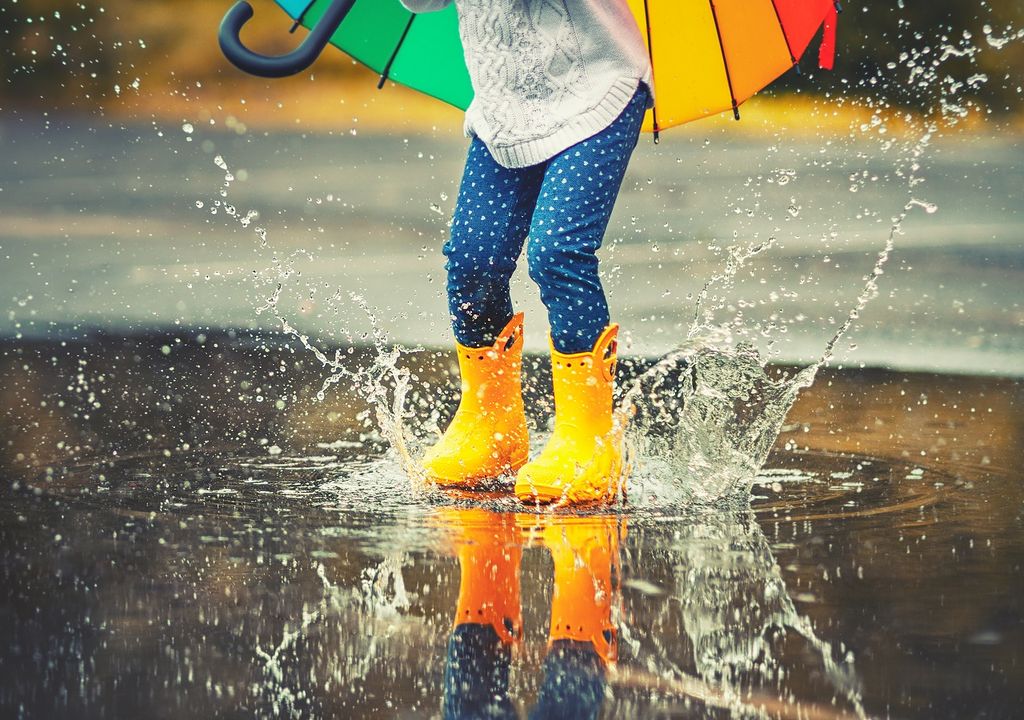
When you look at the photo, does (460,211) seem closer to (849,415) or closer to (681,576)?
(681,576)

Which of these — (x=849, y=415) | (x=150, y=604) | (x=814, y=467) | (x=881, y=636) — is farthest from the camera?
(x=849, y=415)

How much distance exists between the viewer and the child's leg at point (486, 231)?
2.91 meters

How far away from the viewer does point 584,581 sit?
229cm

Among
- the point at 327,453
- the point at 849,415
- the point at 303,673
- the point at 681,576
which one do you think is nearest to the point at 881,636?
the point at 681,576

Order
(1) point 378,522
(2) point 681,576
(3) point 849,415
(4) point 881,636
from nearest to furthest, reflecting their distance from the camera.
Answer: (4) point 881,636
(2) point 681,576
(1) point 378,522
(3) point 849,415

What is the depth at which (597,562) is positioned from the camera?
7.88 feet

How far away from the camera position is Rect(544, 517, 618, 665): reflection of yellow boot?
79.3 inches

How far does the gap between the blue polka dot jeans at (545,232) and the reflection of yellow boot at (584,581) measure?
38 cm

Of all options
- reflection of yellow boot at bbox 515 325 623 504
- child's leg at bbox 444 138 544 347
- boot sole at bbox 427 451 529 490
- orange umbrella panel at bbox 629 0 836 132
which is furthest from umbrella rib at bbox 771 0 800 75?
boot sole at bbox 427 451 529 490

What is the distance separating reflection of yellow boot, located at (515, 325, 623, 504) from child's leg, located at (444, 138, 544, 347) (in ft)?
0.61

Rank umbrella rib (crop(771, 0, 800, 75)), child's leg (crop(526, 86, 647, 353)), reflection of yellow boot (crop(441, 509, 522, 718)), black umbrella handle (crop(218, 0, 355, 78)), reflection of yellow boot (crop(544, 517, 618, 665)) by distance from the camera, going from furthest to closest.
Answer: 1. umbrella rib (crop(771, 0, 800, 75))
2. child's leg (crop(526, 86, 647, 353))
3. black umbrella handle (crop(218, 0, 355, 78))
4. reflection of yellow boot (crop(544, 517, 618, 665))
5. reflection of yellow boot (crop(441, 509, 522, 718))

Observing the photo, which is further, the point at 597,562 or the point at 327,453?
the point at 327,453

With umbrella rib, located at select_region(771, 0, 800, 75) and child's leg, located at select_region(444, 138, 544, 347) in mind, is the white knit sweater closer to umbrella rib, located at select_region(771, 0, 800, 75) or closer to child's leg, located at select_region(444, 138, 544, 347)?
child's leg, located at select_region(444, 138, 544, 347)

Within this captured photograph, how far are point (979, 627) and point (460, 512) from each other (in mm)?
986
